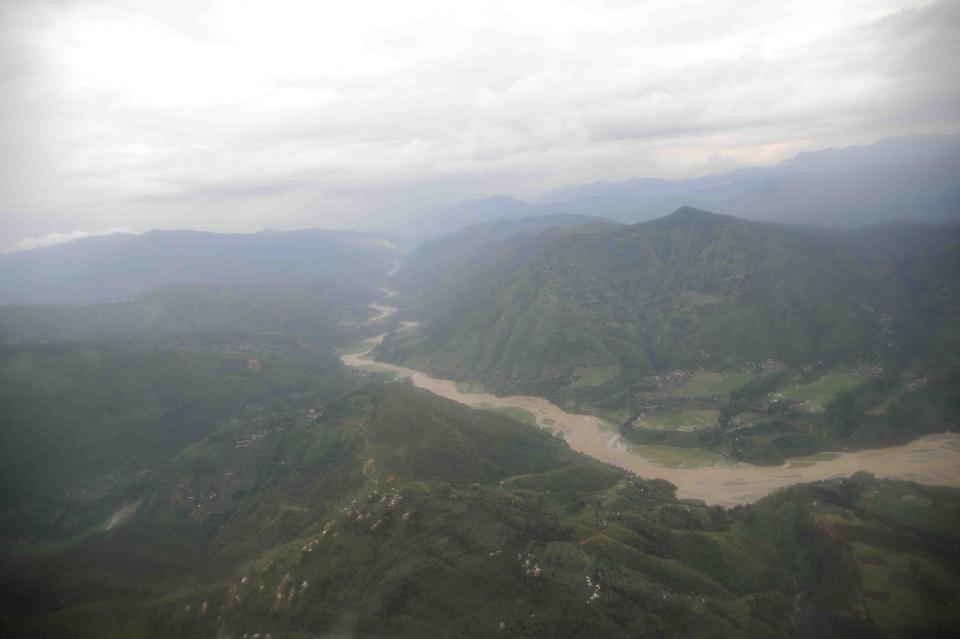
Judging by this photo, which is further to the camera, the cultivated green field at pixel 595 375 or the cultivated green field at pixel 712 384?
the cultivated green field at pixel 595 375

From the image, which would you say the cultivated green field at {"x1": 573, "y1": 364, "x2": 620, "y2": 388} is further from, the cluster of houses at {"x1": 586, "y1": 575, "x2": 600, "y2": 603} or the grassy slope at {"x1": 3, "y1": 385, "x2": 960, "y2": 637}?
the cluster of houses at {"x1": 586, "y1": 575, "x2": 600, "y2": 603}

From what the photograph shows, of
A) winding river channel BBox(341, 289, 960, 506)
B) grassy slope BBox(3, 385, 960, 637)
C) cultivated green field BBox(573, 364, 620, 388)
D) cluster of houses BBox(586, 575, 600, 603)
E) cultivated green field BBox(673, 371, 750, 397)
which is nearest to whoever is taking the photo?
grassy slope BBox(3, 385, 960, 637)

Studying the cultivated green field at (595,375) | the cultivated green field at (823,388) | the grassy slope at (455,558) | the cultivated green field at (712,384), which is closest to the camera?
the grassy slope at (455,558)

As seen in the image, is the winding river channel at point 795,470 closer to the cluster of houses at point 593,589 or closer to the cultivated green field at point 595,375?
the cultivated green field at point 595,375

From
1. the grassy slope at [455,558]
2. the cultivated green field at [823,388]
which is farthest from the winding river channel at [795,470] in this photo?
the cultivated green field at [823,388]

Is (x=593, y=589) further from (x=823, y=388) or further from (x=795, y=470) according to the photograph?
(x=823, y=388)

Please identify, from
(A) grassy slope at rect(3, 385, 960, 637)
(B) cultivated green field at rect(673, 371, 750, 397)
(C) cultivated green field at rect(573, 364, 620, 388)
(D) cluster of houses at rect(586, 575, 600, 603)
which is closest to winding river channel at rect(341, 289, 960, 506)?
(A) grassy slope at rect(3, 385, 960, 637)

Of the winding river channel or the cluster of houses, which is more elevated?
the cluster of houses

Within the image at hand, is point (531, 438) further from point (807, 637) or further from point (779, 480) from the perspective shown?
point (807, 637)

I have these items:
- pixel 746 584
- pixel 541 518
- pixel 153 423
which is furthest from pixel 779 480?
pixel 153 423

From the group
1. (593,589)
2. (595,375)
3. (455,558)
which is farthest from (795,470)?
(455,558)

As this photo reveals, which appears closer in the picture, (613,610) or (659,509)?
(613,610)
